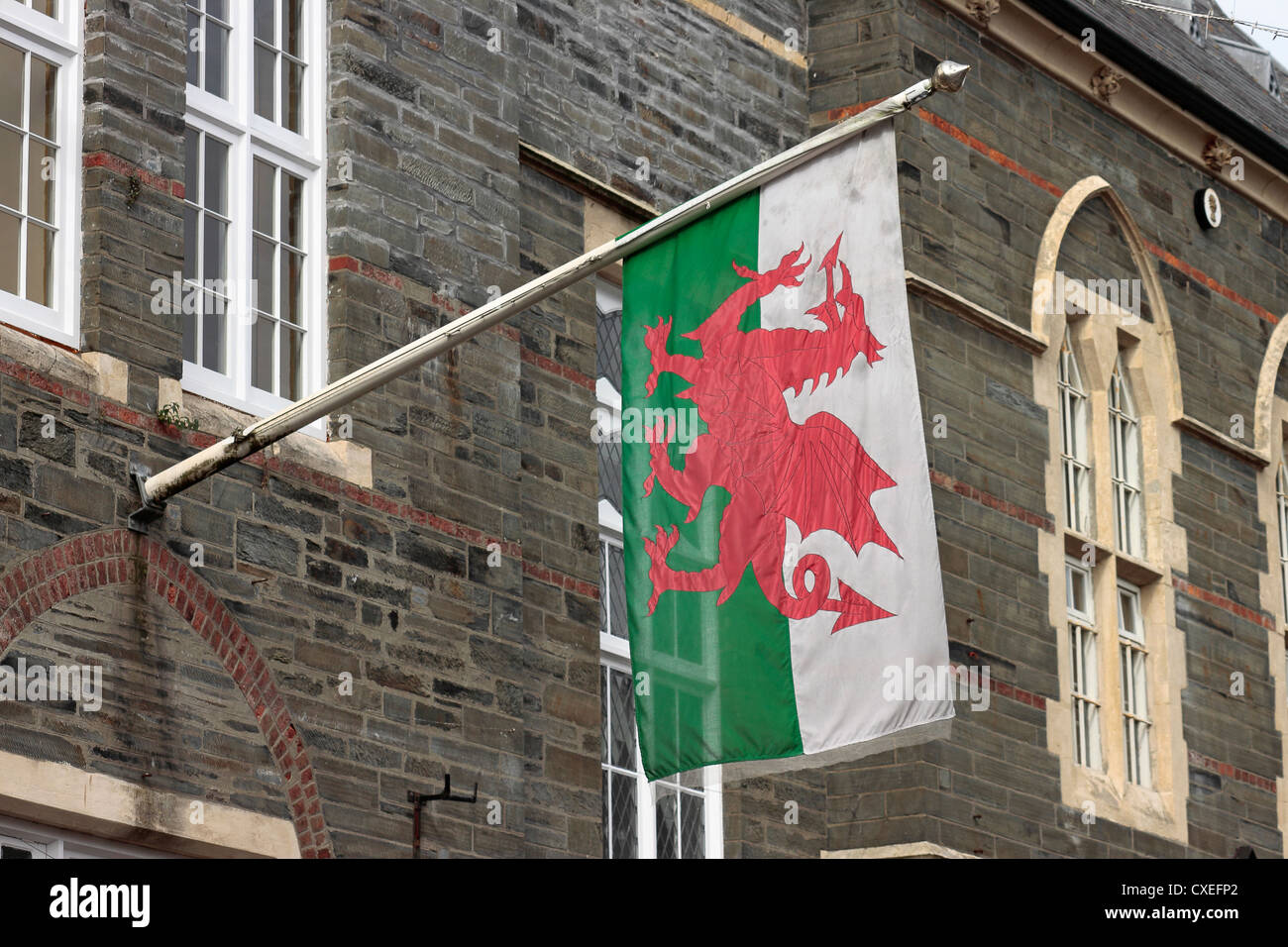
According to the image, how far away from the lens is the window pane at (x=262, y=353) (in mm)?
13047

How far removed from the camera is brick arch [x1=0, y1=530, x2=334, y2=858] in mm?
11195

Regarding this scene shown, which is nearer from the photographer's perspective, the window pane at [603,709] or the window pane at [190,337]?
the window pane at [190,337]

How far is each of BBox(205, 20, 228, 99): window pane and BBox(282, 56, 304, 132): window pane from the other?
0.44m

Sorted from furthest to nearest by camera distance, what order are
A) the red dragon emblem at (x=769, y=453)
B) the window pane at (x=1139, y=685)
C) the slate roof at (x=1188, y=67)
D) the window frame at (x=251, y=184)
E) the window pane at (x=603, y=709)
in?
the slate roof at (x=1188, y=67), the window pane at (x=1139, y=685), the window pane at (x=603, y=709), the window frame at (x=251, y=184), the red dragon emblem at (x=769, y=453)

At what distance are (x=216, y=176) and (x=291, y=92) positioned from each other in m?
0.85

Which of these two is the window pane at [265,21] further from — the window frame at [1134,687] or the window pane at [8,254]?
the window frame at [1134,687]

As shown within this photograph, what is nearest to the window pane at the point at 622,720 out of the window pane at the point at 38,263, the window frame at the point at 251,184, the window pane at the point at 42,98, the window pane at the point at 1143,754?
the window frame at the point at 251,184

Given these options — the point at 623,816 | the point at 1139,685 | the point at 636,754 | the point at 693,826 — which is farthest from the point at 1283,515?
the point at 623,816

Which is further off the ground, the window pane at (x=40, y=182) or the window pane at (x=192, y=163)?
the window pane at (x=192, y=163)

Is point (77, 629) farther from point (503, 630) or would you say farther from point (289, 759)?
point (503, 630)

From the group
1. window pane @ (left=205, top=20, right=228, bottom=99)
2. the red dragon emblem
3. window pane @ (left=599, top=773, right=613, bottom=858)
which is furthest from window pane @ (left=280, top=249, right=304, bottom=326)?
window pane @ (left=599, top=773, right=613, bottom=858)

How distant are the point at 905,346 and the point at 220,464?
3.10m

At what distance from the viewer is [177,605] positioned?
11945 mm

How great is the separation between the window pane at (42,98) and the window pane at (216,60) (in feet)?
3.63
